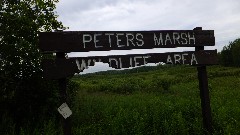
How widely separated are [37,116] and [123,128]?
3485 millimetres

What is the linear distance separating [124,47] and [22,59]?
181 inches

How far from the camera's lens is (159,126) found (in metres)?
9.27

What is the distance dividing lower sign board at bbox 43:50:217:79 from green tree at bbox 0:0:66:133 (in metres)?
3.86

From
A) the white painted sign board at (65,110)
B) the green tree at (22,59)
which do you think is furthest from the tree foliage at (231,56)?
the white painted sign board at (65,110)

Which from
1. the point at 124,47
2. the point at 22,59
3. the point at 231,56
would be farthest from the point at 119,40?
the point at 231,56

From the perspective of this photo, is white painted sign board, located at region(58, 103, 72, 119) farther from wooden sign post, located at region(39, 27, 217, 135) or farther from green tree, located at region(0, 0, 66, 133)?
green tree, located at region(0, 0, 66, 133)

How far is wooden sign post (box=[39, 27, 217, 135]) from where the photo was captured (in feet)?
21.8

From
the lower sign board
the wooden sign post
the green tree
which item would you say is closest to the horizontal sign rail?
the wooden sign post

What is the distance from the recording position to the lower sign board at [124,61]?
659 centimetres

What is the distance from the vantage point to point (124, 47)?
7.20m

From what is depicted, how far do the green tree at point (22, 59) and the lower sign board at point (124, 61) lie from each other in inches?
152

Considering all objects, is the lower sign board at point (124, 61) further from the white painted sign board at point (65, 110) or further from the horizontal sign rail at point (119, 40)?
the white painted sign board at point (65, 110)

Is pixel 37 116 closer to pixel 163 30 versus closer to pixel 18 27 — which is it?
pixel 18 27

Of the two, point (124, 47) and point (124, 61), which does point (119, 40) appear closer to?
point (124, 47)
